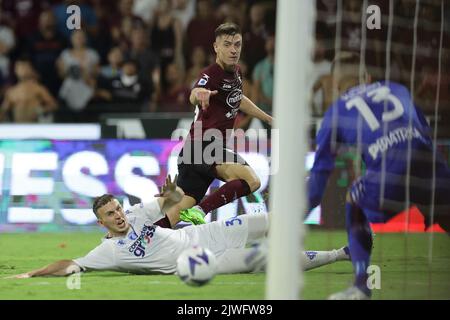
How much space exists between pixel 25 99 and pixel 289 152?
9.13m

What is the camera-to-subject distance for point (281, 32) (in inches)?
227

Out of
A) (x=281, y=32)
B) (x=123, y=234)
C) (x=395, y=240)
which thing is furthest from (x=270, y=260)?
(x=395, y=240)

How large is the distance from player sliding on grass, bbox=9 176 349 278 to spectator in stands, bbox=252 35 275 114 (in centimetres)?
513

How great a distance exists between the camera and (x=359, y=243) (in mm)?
7016

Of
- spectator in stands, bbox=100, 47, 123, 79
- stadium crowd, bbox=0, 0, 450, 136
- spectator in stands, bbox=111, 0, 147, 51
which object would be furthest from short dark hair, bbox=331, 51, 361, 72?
spectator in stands, bbox=111, 0, 147, 51

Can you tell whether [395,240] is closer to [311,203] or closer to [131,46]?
[311,203]

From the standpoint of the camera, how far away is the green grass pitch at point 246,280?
753 cm

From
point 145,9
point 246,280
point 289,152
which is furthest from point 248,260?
point 145,9

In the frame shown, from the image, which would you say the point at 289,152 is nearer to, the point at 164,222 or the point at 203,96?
the point at 203,96

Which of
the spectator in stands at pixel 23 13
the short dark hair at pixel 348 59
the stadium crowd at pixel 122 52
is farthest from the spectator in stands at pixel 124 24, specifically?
the short dark hair at pixel 348 59

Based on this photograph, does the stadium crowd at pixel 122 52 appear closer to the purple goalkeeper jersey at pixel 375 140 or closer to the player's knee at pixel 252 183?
the player's knee at pixel 252 183

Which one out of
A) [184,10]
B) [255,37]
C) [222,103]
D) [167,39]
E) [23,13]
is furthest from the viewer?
[23,13]

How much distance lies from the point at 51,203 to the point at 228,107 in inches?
129

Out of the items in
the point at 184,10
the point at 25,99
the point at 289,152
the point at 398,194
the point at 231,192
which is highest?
the point at 184,10
